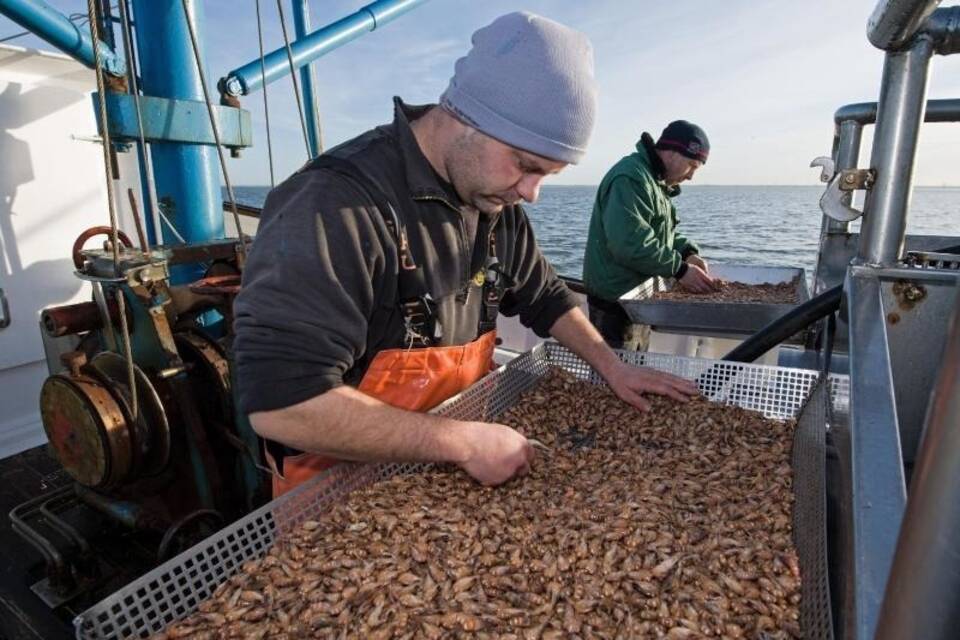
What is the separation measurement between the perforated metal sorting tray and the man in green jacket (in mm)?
1981

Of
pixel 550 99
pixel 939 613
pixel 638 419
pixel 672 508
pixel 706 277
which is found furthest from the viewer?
pixel 706 277

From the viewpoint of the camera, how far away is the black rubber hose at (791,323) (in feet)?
8.68

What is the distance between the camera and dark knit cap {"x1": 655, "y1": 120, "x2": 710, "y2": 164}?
16.0 feet

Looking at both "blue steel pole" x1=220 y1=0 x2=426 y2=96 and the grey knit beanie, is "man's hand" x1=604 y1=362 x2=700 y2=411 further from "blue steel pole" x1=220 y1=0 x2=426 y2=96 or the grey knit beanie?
"blue steel pole" x1=220 y1=0 x2=426 y2=96

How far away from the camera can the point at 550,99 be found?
174 cm

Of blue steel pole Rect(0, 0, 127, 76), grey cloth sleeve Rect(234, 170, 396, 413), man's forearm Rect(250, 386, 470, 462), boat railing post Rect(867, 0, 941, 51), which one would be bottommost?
man's forearm Rect(250, 386, 470, 462)

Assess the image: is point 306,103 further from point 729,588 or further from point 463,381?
point 729,588

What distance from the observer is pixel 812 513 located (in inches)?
64.5

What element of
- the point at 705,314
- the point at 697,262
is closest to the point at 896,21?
the point at 705,314

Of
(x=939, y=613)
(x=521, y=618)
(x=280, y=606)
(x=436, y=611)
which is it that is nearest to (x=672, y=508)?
(x=521, y=618)

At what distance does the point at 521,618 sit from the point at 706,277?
397 centimetres

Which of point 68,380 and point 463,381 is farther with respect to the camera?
point 68,380

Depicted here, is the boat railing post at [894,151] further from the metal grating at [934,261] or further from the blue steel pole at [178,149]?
the blue steel pole at [178,149]

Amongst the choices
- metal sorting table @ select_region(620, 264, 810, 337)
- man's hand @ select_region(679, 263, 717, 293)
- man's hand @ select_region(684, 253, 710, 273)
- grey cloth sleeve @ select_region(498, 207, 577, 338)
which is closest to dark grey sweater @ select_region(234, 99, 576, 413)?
grey cloth sleeve @ select_region(498, 207, 577, 338)
